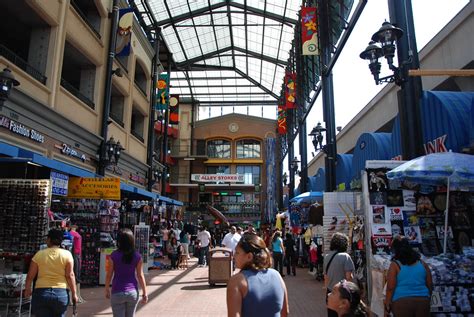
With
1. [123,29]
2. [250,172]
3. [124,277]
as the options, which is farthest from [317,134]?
[250,172]

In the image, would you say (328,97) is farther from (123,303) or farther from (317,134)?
(123,303)

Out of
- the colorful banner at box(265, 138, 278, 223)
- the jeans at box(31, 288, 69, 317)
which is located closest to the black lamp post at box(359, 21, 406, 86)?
the jeans at box(31, 288, 69, 317)

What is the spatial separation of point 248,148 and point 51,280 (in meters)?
41.4

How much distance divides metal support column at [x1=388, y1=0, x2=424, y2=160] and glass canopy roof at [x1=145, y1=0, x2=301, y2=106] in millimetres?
18294

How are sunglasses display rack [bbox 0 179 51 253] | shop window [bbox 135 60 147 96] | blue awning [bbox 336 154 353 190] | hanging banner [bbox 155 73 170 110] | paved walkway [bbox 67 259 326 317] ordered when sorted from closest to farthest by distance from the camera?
sunglasses display rack [bbox 0 179 51 253] < paved walkway [bbox 67 259 326 317] < blue awning [bbox 336 154 353 190] < shop window [bbox 135 60 147 96] < hanging banner [bbox 155 73 170 110]

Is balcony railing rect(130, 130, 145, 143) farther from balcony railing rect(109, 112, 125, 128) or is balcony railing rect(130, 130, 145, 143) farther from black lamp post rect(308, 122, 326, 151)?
black lamp post rect(308, 122, 326, 151)

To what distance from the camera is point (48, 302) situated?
14.8 ft

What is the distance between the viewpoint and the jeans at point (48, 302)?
4.50 metres

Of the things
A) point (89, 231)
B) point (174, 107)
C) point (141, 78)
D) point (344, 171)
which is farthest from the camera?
point (174, 107)

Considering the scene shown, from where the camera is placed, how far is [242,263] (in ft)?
9.25

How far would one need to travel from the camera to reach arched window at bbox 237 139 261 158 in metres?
45.4

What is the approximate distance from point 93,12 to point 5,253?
13232 mm

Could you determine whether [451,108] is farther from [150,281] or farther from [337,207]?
[150,281]

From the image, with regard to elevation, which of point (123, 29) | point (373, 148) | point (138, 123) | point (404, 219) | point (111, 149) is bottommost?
point (404, 219)
